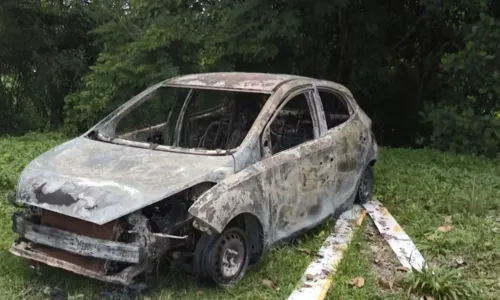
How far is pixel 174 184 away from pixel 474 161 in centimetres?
588

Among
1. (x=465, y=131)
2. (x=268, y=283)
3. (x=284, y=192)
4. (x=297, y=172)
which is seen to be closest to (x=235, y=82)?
(x=297, y=172)

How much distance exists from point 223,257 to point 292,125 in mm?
2262

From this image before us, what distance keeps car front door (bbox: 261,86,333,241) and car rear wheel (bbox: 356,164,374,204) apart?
3.15ft

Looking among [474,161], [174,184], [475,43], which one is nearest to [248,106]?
[174,184]

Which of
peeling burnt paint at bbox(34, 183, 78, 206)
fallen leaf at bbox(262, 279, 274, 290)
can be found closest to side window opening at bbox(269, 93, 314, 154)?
fallen leaf at bbox(262, 279, 274, 290)

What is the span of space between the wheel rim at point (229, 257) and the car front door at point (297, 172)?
1.34 ft

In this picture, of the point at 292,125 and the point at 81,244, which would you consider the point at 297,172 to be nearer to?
the point at 292,125

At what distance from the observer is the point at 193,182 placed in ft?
13.8

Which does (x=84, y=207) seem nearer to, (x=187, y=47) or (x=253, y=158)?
(x=253, y=158)

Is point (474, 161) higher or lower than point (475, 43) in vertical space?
lower

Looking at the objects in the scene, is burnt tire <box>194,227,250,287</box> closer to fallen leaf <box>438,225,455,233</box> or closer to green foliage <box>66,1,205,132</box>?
fallen leaf <box>438,225,455,233</box>

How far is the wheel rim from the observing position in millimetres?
4297

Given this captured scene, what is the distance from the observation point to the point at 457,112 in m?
9.88

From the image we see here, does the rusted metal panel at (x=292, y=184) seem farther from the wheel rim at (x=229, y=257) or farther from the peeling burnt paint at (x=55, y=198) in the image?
the peeling burnt paint at (x=55, y=198)
